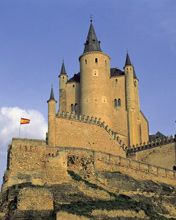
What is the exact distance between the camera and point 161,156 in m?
59.9

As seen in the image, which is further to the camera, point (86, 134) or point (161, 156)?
point (161, 156)

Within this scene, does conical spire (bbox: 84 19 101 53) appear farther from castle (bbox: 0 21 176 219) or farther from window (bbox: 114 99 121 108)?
window (bbox: 114 99 121 108)

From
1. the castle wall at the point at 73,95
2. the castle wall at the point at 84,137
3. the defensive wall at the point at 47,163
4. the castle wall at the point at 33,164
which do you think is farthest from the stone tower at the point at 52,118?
the castle wall at the point at 73,95

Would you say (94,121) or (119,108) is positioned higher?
(119,108)

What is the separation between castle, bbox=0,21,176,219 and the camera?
44.2 meters

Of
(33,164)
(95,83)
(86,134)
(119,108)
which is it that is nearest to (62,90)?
(95,83)

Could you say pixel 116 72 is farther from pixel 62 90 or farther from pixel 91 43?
pixel 62 90

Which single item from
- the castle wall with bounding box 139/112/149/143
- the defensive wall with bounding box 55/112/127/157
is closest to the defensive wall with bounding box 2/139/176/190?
the defensive wall with bounding box 55/112/127/157

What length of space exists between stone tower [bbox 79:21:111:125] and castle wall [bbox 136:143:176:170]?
5.47 meters

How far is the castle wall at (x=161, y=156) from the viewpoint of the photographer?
5900cm

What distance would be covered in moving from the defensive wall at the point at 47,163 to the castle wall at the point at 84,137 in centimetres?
469

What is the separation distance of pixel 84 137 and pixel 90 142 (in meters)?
0.90

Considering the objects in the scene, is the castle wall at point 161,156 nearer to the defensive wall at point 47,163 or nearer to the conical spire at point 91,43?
the defensive wall at point 47,163

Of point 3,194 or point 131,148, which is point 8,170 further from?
point 131,148
